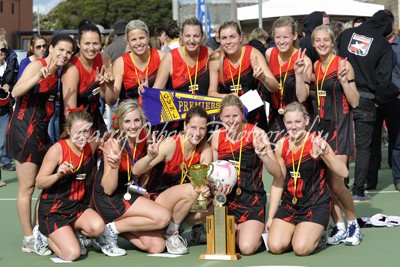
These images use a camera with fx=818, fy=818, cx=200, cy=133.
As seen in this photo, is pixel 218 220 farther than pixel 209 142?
No

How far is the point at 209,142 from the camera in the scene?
698 cm

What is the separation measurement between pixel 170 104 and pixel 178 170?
644 millimetres

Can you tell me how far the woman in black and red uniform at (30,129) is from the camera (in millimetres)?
6676

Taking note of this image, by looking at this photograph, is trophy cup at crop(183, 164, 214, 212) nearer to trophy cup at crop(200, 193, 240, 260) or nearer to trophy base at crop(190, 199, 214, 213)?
trophy base at crop(190, 199, 214, 213)

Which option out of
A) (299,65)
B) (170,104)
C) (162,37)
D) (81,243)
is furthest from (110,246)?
(162,37)

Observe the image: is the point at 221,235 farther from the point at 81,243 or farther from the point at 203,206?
the point at 81,243

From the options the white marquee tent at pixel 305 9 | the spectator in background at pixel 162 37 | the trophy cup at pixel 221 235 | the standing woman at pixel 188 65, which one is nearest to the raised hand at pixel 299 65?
the standing woman at pixel 188 65

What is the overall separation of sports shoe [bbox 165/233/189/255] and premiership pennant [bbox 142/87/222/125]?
45.7 inches

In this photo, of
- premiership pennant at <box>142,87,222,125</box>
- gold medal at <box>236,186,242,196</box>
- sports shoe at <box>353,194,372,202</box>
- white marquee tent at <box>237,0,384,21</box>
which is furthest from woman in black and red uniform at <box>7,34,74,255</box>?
white marquee tent at <box>237,0,384,21</box>

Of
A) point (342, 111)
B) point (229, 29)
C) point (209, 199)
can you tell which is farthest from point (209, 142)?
point (342, 111)

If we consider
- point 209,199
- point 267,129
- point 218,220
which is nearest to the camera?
point 218,220

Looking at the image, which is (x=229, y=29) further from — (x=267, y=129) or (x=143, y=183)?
→ (x=143, y=183)

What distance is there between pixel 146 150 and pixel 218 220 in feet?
2.96

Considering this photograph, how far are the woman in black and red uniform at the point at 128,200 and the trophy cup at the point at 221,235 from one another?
45 centimetres
